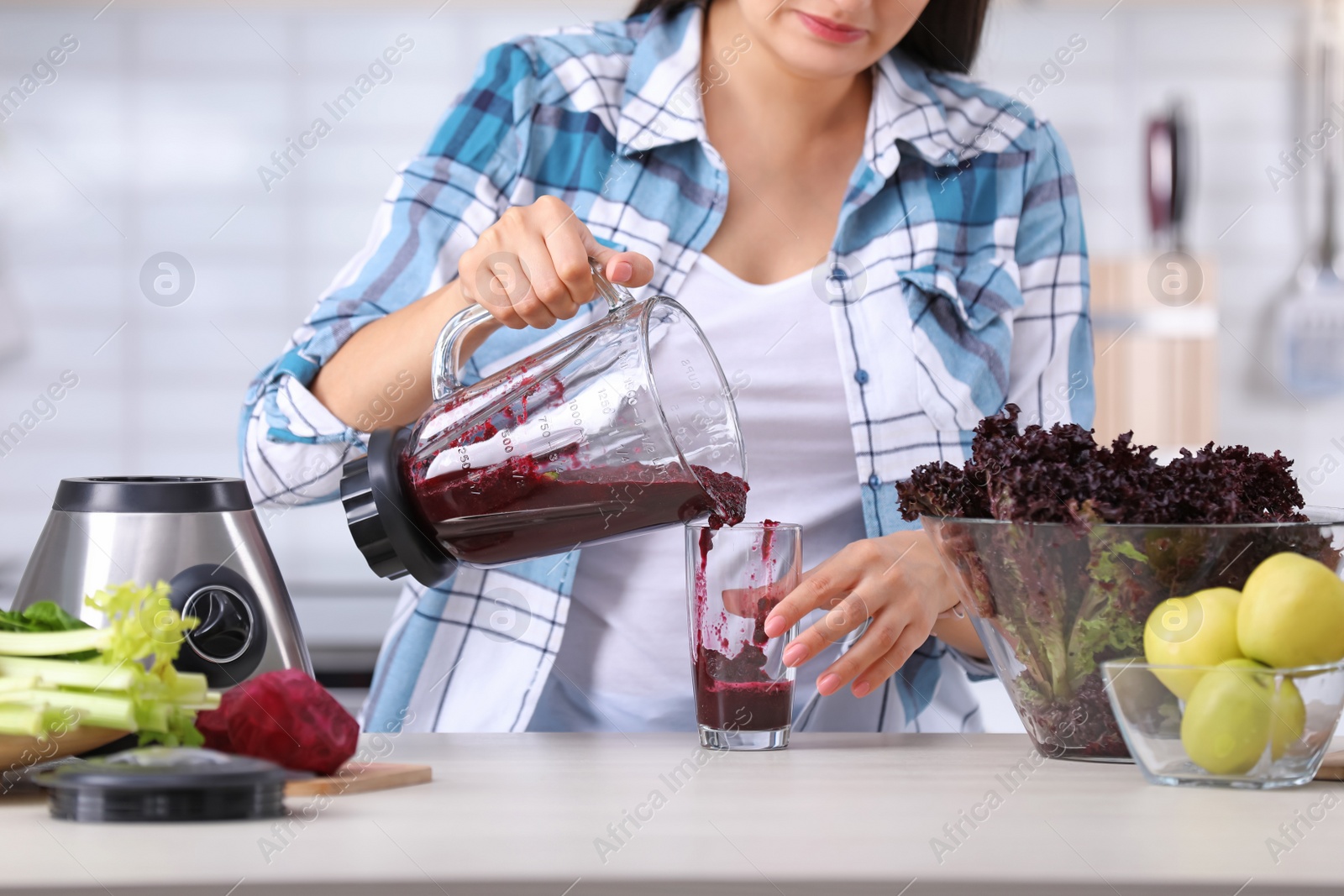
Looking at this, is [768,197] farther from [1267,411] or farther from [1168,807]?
[1267,411]

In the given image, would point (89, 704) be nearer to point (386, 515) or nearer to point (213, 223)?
point (386, 515)

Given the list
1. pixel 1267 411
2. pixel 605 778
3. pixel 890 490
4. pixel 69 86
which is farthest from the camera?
pixel 1267 411

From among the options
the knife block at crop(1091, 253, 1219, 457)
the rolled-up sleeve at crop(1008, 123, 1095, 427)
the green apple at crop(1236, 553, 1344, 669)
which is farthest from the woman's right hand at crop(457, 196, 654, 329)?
the knife block at crop(1091, 253, 1219, 457)

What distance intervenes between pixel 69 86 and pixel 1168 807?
206cm

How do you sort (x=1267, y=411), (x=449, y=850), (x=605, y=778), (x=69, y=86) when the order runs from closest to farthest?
(x=449, y=850) → (x=605, y=778) → (x=69, y=86) → (x=1267, y=411)

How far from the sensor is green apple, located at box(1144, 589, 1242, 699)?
2.17 ft

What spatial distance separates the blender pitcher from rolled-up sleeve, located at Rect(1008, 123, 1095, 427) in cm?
52

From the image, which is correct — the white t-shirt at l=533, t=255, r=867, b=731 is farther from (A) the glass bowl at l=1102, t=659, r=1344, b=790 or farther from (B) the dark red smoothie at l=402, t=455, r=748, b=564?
(A) the glass bowl at l=1102, t=659, r=1344, b=790

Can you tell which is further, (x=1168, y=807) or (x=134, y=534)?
(x=134, y=534)

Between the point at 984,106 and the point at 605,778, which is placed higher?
the point at 984,106

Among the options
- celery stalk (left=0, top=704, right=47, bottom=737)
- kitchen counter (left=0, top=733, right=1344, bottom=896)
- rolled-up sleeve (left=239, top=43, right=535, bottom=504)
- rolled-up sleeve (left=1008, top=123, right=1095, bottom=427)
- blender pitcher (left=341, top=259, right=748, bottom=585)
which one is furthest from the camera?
rolled-up sleeve (left=1008, top=123, right=1095, bottom=427)

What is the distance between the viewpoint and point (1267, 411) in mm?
2293

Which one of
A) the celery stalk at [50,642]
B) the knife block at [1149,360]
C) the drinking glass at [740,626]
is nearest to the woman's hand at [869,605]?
the drinking glass at [740,626]

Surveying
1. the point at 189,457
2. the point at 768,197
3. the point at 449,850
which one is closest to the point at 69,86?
the point at 189,457
